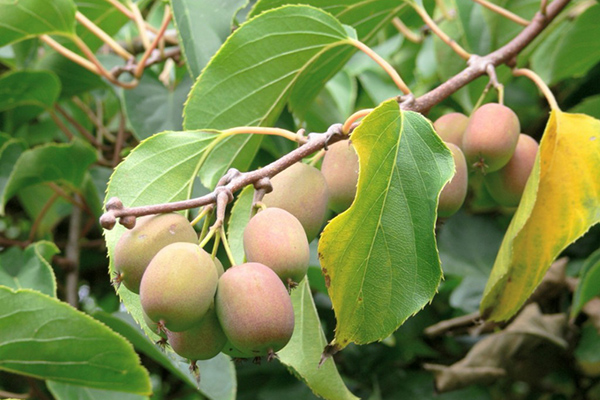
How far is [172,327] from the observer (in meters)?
0.77

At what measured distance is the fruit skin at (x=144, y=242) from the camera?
0.82 m

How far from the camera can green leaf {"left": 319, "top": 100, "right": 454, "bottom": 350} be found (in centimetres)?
86

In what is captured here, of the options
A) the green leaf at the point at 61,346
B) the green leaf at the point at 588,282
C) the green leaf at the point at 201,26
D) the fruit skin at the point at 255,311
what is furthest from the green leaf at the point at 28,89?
the green leaf at the point at 588,282

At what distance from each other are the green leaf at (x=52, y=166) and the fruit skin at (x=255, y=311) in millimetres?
975

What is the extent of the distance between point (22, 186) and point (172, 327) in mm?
1083

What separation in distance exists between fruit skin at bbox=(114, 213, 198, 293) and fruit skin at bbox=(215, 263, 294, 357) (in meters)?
0.09

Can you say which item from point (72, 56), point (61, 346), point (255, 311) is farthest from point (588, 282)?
point (72, 56)

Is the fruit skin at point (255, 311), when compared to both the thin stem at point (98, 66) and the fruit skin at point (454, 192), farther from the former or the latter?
the thin stem at point (98, 66)

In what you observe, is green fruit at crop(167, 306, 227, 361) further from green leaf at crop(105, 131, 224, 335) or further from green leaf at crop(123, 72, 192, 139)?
green leaf at crop(123, 72, 192, 139)

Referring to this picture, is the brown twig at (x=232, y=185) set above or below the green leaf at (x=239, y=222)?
above

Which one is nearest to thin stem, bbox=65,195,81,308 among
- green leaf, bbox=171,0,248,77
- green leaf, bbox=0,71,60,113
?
green leaf, bbox=0,71,60,113

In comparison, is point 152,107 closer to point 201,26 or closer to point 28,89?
point 28,89

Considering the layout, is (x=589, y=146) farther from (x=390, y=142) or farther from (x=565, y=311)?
(x=565, y=311)

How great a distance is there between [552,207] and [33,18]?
3.73 ft
